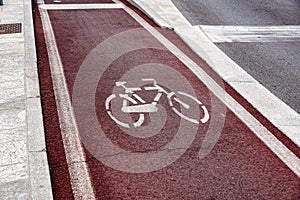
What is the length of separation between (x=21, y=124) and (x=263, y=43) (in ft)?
22.2

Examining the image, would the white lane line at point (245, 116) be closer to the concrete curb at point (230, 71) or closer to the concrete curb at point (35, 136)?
the concrete curb at point (230, 71)

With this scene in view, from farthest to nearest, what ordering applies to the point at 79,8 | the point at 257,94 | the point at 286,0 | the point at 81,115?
the point at 286,0 < the point at 79,8 < the point at 257,94 < the point at 81,115

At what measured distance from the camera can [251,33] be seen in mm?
12352

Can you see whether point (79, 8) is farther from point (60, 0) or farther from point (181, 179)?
point (181, 179)

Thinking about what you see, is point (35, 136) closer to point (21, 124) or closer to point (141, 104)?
point (21, 124)

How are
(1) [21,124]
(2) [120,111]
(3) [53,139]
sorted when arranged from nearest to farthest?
(3) [53,139] < (1) [21,124] < (2) [120,111]

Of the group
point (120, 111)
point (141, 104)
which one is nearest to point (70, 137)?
point (120, 111)

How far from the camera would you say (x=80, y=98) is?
7.61 m

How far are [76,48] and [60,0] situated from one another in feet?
18.1

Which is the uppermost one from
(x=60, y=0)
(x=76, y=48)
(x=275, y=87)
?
(x=275, y=87)

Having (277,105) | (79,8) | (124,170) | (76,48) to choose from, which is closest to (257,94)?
(277,105)

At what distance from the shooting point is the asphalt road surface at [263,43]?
29.1 ft

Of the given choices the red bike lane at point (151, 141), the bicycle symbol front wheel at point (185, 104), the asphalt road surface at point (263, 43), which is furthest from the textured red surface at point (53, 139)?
the asphalt road surface at point (263, 43)

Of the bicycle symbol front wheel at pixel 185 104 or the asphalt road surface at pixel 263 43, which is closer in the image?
the bicycle symbol front wheel at pixel 185 104
